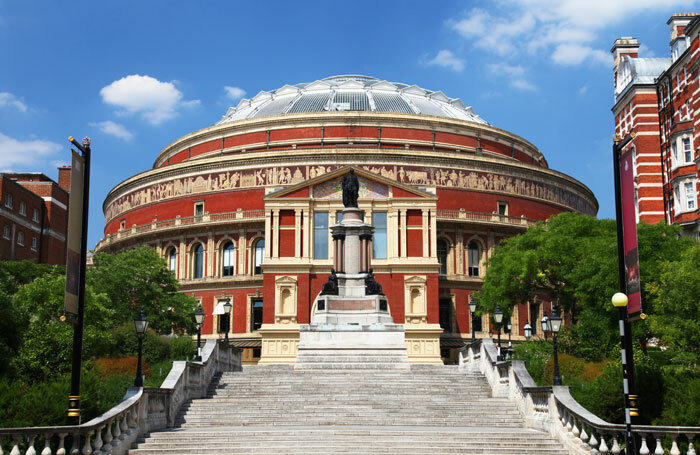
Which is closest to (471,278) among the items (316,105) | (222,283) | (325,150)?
(325,150)

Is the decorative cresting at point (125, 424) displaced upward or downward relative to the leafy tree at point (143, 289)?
downward

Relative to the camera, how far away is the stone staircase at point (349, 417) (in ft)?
65.4

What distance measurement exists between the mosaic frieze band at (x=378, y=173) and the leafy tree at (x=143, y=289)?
1194 centimetres

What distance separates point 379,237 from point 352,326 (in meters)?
17.0

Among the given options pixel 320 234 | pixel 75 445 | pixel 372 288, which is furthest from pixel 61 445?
pixel 320 234

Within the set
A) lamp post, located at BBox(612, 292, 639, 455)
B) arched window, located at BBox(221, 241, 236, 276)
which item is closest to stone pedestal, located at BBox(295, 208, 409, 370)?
lamp post, located at BBox(612, 292, 639, 455)

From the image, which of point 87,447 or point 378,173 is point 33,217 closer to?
point 378,173

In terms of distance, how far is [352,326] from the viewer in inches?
1406

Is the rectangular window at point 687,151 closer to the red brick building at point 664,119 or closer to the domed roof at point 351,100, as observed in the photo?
the red brick building at point 664,119

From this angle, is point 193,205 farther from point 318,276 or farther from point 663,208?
point 663,208

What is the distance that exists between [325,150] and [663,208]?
1055 inches

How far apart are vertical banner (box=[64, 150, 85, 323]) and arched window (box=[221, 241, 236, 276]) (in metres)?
44.7

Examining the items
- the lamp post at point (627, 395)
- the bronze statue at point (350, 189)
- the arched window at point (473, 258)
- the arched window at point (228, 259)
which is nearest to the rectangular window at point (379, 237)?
the bronze statue at point (350, 189)

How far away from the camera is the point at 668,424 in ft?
60.4
